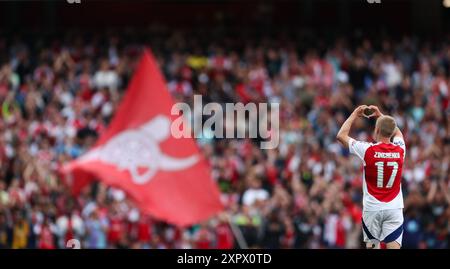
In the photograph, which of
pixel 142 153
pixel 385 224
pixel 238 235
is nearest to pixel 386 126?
pixel 385 224

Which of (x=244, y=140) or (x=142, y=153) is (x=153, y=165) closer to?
(x=142, y=153)

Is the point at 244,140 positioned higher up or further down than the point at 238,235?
higher up

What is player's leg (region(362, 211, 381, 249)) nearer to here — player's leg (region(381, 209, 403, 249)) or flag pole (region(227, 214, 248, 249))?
player's leg (region(381, 209, 403, 249))

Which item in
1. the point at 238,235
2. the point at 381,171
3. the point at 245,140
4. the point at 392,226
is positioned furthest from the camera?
the point at 245,140

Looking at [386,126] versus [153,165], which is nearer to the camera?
[386,126]

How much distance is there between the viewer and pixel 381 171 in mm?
12586

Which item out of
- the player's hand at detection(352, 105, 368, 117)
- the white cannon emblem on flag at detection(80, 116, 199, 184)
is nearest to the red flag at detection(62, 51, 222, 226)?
the white cannon emblem on flag at detection(80, 116, 199, 184)

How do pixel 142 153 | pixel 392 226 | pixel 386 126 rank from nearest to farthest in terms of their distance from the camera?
pixel 386 126 < pixel 392 226 < pixel 142 153

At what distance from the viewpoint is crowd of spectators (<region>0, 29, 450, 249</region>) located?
2311cm

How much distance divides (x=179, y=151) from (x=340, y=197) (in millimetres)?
4235

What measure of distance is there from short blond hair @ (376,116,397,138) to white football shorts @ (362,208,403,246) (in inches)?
30.9

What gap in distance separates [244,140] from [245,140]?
0.03m

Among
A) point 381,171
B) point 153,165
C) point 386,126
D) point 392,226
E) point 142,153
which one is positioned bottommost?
point 392,226

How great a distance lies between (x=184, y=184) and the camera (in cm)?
2036
